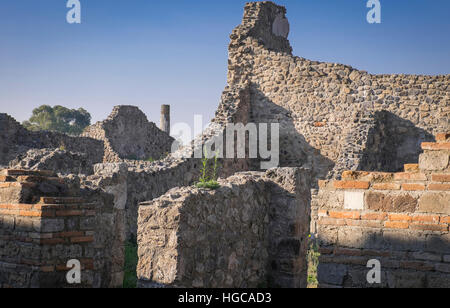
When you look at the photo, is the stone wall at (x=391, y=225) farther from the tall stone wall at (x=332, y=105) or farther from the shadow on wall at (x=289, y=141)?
the shadow on wall at (x=289, y=141)

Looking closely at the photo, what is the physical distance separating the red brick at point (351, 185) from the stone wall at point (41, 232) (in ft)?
7.57

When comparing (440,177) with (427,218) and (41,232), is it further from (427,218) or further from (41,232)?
(41,232)

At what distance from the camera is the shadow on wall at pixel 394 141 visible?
13234 millimetres


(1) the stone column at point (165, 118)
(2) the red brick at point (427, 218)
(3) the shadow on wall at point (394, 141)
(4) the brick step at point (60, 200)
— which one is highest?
(1) the stone column at point (165, 118)

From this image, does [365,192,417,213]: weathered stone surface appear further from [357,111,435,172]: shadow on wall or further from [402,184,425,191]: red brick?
[357,111,435,172]: shadow on wall

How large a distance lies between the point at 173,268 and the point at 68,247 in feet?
3.07

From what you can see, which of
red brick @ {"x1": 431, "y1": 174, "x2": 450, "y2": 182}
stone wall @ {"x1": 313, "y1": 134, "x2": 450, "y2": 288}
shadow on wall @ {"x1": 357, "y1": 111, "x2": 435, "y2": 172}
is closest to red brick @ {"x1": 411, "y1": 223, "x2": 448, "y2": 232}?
stone wall @ {"x1": 313, "y1": 134, "x2": 450, "y2": 288}

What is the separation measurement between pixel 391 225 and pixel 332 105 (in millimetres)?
10122

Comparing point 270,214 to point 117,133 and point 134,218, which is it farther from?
point 117,133

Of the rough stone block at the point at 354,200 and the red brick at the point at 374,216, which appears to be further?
the rough stone block at the point at 354,200

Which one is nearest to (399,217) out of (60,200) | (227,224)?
(227,224)

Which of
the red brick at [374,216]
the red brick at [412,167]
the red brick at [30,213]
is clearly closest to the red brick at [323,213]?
the red brick at [374,216]

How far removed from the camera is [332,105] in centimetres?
1455
